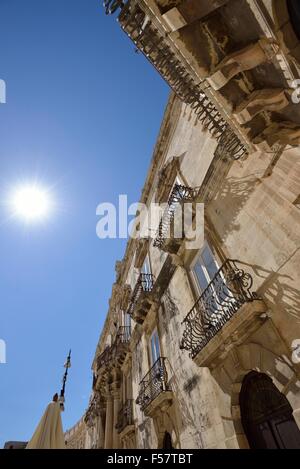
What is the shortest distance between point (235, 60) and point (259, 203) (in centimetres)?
277

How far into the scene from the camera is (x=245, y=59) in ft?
11.6

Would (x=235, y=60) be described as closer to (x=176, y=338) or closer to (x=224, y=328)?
(x=224, y=328)

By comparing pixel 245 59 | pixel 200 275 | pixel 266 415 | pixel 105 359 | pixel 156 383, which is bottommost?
pixel 266 415

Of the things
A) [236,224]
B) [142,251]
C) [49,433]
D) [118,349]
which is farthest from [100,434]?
[236,224]

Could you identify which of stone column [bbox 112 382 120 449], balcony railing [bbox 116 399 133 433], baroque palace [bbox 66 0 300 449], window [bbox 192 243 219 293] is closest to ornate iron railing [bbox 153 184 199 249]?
baroque palace [bbox 66 0 300 449]

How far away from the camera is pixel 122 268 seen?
64.5 feet

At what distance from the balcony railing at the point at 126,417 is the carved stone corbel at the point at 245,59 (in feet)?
44.8

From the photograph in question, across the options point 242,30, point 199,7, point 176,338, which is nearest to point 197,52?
point 199,7

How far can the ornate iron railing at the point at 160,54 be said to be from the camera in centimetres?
408

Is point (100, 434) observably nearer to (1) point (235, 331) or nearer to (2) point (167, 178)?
(1) point (235, 331)

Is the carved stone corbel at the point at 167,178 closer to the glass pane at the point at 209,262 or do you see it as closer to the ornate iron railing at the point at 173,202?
the ornate iron railing at the point at 173,202

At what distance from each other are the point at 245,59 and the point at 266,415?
20.4ft

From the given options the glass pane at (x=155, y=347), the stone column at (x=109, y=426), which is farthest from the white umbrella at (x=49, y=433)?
the stone column at (x=109, y=426)
